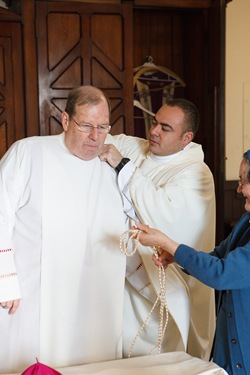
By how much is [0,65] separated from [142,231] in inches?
92.9

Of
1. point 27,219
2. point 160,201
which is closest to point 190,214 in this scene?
point 160,201

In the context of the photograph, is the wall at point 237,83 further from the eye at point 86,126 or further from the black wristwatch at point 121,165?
the eye at point 86,126

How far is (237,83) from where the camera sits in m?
4.11

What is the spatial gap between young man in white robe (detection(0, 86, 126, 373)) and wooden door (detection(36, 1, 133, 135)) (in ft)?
5.42

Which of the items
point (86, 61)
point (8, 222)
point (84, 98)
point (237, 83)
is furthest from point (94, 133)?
point (237, 83)

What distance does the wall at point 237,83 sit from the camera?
4066 mm

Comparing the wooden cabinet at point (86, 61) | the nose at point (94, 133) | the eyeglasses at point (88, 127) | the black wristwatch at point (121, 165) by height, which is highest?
the wooden cabinet at point (86, 61)

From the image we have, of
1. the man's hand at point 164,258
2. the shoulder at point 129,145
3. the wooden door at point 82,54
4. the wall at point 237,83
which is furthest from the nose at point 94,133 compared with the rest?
the wall at point 237,83

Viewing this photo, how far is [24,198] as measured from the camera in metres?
1.93

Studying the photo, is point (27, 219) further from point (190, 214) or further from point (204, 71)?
point (204, 71)

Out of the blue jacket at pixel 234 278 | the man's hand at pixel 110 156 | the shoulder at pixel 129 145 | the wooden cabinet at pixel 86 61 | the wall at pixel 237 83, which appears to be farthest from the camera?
the wall at pixel 237 83

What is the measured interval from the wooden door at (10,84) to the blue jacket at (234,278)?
92.7 inches

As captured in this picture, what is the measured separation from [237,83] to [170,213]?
2207 millimetres

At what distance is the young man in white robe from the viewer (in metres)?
1.89
